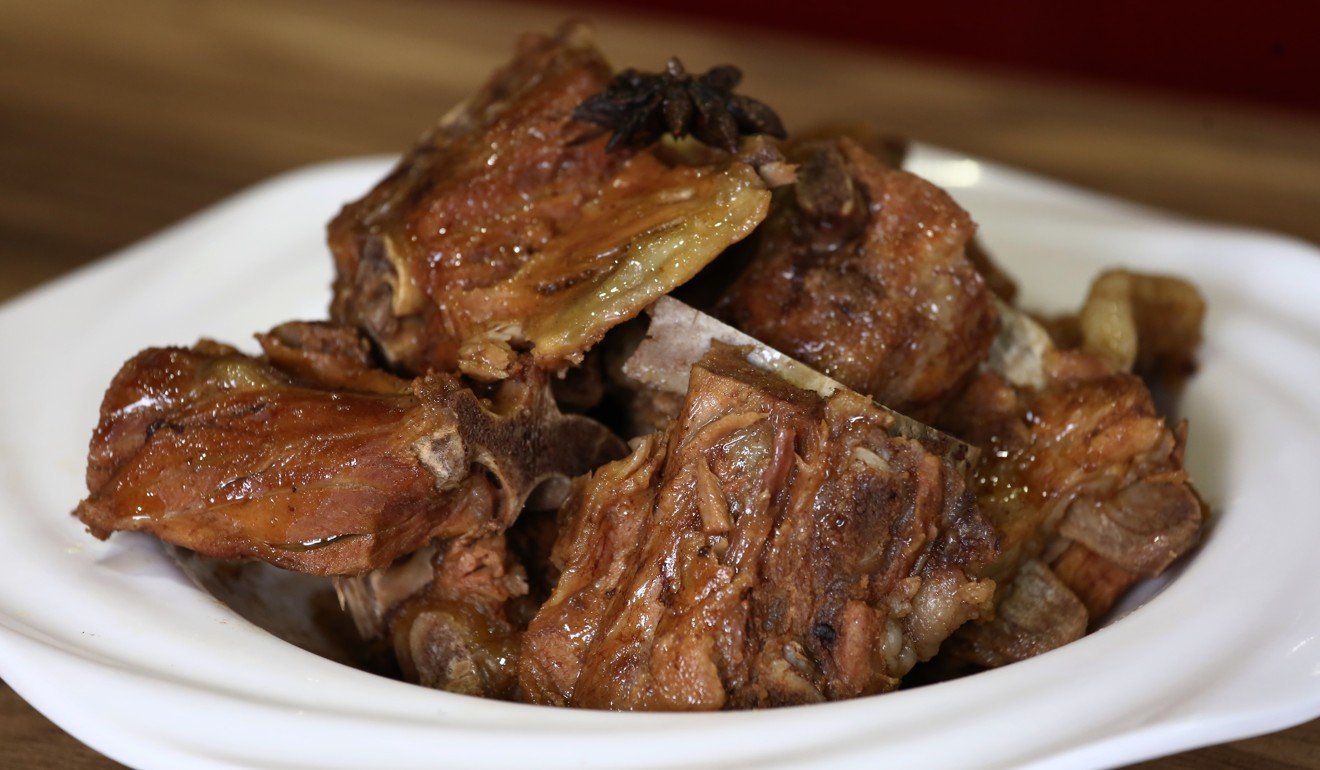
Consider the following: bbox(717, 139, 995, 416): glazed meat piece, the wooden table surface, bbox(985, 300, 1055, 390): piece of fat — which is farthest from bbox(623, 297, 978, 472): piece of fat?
the wooden table surface

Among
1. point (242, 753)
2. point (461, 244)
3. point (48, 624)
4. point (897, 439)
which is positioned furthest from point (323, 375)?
point (897, 439)

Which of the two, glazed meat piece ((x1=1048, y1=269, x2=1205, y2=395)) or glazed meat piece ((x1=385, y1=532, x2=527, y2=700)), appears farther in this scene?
glazed meat piece ((x1=1048, y1=269, x2=1205, y2=395))

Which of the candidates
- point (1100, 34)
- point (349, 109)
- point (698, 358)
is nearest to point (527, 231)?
point (698, 358)

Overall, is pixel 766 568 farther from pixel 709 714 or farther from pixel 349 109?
pixel 349 109

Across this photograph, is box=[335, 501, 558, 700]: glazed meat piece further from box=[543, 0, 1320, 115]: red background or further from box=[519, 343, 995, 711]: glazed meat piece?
box=[543, 0, 1320, 115]: red background

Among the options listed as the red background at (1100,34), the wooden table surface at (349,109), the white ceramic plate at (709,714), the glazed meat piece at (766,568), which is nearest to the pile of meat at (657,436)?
the glazed meat piece at (766,568)
